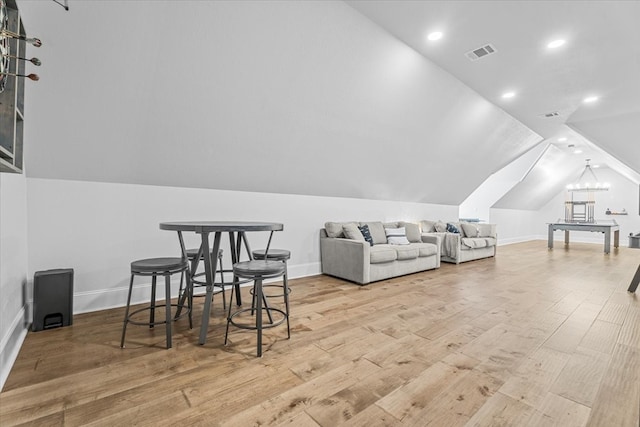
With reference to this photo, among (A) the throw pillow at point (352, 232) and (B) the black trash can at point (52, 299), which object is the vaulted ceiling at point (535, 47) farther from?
(B) the black trash can at point (52, 299)

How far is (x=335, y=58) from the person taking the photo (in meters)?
3.18

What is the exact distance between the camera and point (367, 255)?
3955 mm

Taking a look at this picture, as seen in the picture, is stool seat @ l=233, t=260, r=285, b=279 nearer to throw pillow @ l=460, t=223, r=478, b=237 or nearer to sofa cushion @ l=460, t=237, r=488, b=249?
sofa cushion @ l=460, t=237, r=488, b=249

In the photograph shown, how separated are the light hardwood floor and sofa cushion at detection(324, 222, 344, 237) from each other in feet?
5.05

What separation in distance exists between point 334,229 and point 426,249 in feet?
5.32

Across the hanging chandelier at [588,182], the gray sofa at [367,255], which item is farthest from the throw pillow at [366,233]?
the hanging chandelier at [588,182]

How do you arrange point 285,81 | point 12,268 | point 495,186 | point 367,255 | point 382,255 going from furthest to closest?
point 495,186
point 382,255
point 367,255
point 285,81
point 12,268

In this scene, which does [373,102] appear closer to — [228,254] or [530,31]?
[530,31]

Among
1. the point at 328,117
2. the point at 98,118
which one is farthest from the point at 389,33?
the point at 98,118

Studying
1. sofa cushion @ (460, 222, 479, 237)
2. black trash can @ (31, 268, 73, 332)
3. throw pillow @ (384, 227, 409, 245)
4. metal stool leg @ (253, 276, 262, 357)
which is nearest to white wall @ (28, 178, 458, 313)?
black trash can @ (31, 268, 73, 332)

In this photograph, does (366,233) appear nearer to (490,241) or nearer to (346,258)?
(346,258)

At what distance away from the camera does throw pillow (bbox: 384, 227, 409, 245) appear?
4.94 m

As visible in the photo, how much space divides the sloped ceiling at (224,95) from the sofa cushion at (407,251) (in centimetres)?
140

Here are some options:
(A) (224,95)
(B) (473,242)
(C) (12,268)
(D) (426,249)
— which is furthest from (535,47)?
(C) (12,268)
